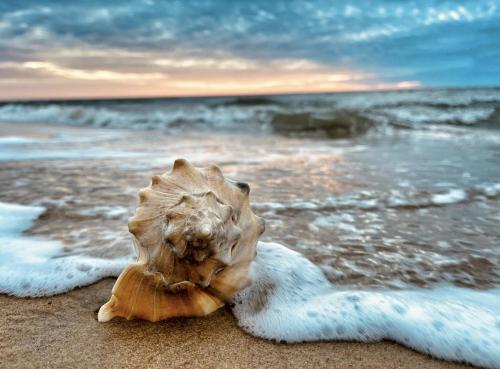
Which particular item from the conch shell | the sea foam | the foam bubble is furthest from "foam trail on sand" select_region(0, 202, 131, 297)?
the foam bubble

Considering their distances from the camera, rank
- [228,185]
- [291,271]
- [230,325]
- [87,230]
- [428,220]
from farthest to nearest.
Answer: [428,220] < [87,230] < [291,271] < [228,185] < [230,325]

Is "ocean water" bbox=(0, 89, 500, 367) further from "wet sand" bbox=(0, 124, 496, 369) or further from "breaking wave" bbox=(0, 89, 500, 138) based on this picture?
"breaking wave" bbox=(0, 89, 500, 138)

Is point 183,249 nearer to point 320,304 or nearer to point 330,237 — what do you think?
point 320,304

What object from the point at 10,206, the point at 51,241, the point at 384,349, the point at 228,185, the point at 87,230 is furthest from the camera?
the point at 10,206

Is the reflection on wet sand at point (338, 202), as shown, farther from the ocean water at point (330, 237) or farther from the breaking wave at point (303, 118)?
the breaking wave at point (303, 118)

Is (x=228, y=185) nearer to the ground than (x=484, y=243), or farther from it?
farther from it

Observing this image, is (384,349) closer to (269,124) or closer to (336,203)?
(336,203)

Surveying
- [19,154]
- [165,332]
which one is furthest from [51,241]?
[19,154]

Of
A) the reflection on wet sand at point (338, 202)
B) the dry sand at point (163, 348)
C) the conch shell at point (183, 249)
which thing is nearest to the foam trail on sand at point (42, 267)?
the reflection on wet sand at point (338, 202)
